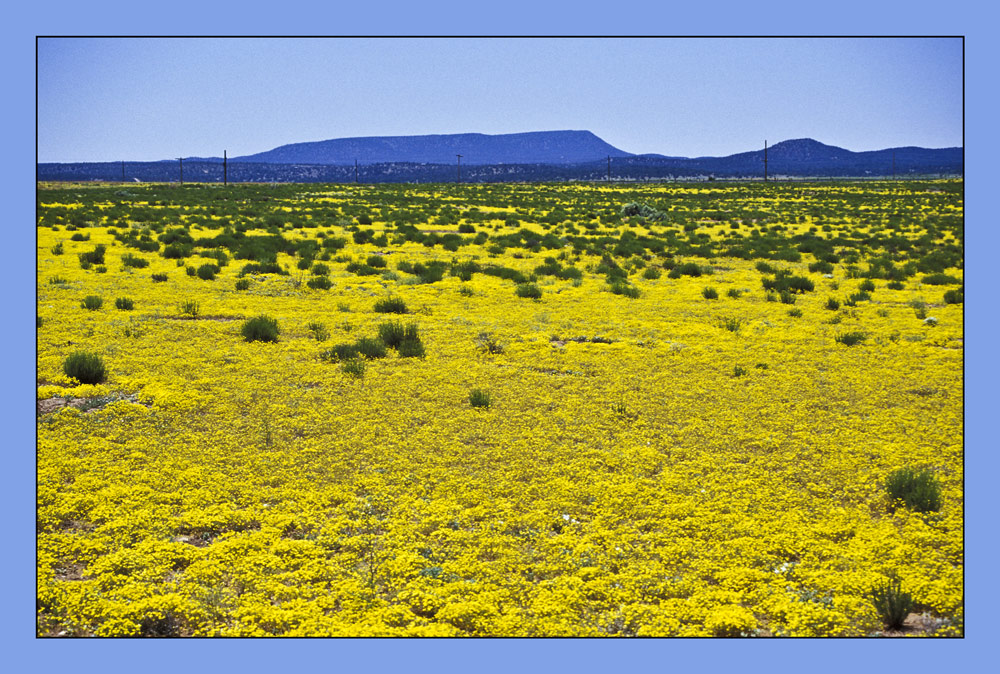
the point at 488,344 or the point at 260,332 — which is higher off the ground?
the point at 260,332

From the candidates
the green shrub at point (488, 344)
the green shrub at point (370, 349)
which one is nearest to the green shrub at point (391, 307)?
the green shrub at point (488, 344)

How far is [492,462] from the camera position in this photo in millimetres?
8203

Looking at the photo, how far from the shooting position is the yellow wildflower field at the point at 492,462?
5594mm

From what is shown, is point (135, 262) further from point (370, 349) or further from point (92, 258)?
point (370, 349)

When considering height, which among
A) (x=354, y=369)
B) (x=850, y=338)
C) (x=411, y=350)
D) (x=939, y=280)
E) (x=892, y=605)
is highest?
(x=939, y=280)

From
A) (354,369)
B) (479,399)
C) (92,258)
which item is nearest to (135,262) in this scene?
(92,258)

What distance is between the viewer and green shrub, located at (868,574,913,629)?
5305 millimetres

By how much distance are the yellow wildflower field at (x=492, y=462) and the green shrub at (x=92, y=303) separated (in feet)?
0.84

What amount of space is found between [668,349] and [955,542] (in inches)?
287

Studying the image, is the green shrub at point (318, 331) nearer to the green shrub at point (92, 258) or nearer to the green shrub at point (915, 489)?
the green shrub at point (915, 489)

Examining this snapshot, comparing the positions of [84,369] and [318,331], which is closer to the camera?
[84,369]

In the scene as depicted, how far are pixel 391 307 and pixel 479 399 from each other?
7385mm

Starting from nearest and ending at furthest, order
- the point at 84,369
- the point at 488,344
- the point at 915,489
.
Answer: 1. the point at 915,489
2. the point at 84,369
3. the point at 488,344

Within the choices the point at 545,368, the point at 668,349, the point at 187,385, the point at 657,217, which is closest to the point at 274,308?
the point at 187,385
